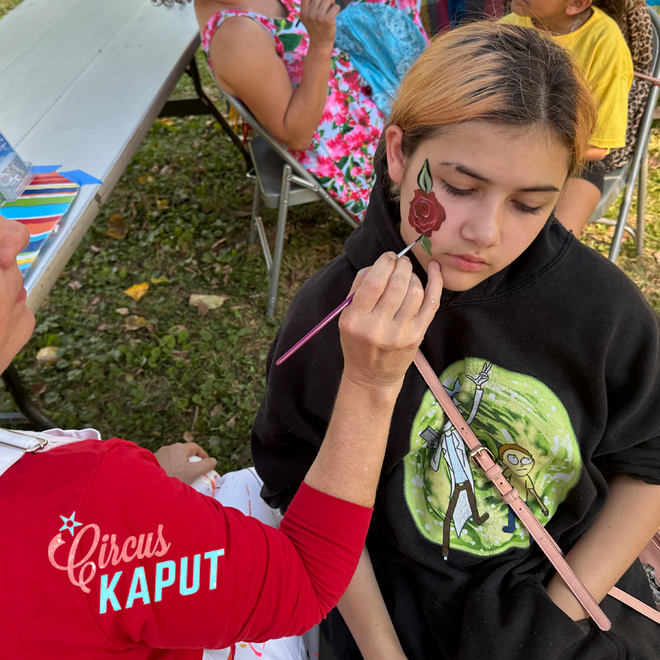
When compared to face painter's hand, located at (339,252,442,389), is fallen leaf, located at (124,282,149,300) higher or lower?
lower

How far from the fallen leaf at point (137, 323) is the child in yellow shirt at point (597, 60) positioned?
7.93 feet

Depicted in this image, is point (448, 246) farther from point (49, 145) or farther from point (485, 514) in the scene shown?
point (49, 145)

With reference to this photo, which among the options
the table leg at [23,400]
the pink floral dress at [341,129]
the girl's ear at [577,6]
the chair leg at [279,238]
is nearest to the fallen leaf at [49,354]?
the table leg at [23,400]

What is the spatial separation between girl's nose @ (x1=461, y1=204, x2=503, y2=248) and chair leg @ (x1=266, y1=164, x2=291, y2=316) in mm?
1580

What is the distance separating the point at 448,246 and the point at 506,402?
41 cm

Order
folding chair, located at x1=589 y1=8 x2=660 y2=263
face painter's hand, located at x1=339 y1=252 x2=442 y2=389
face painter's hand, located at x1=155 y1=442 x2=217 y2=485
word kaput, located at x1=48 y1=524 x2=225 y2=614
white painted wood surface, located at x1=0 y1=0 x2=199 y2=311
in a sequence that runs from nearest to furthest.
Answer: word kaput, located at x1=48 y1=524 x2=225 y2=614 → face painter's hand, located at x1=339 y1=252 x2=442 y2=389 → face painter's hand, located at x1=155 y1=442 x2=217 y2=485 → white painted wood surface, located at x1=0 y1=0 x2=199 y2=311 → folding chair, located at x1=589 y1=8 x2=660 y2=263

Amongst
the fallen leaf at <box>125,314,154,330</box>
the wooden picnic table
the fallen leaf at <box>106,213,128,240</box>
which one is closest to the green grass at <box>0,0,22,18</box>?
the wooden picnic table

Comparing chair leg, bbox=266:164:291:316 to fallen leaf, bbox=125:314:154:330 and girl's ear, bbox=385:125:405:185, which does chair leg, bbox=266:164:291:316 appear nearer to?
fallen leaf, bbox=125:314:154:330

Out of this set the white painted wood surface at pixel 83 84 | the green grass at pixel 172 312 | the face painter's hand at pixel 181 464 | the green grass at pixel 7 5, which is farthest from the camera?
the green grass at pixel 7 5

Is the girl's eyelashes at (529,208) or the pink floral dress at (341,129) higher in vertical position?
the girl's eyelashes at (529,208)

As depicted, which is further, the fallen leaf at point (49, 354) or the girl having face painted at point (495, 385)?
the fallen leaf at point (49, 354)

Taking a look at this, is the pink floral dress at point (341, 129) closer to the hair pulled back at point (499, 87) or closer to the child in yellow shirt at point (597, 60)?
the child in yellow shirt at point (597, 60)

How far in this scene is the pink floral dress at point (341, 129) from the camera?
2406 millimetres

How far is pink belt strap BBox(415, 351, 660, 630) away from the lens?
1202 millimetres
